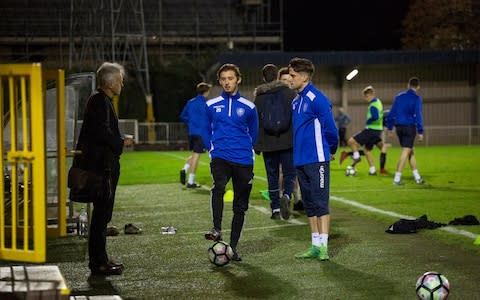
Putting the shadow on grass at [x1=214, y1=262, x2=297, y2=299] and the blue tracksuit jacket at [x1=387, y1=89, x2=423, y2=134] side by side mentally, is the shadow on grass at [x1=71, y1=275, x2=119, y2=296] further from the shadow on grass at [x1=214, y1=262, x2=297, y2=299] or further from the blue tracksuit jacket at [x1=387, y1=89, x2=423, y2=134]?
the blue tracksuit jacket at [x1=387, y1=89, x2=423, y2=134]

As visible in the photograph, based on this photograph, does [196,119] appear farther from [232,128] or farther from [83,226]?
[232,128]

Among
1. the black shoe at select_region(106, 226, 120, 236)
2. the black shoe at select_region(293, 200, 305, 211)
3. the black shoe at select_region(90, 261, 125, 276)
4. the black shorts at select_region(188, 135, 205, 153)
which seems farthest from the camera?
the black shorts at select_region(188, 135, 205, 153)

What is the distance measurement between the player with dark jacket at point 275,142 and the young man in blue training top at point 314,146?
292cm

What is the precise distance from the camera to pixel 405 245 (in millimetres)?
9523

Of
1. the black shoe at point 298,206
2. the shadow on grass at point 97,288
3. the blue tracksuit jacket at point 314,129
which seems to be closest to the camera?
the shadow on grass at point 97,288

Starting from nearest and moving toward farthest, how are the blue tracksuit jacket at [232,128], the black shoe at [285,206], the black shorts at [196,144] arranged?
1. the blue tracksuit jacket at [232,128]
2. the black shoe at [285,206]
3. the black shorts at [196,144]

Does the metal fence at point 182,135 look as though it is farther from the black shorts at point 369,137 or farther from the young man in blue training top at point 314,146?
the young man in blue training top at point 314,146

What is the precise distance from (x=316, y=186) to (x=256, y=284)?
5.27ft

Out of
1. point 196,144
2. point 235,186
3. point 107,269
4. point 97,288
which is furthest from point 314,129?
point 196,144

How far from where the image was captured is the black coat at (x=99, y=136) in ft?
26.2

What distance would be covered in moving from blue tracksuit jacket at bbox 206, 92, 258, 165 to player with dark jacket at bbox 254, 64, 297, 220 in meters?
2.66

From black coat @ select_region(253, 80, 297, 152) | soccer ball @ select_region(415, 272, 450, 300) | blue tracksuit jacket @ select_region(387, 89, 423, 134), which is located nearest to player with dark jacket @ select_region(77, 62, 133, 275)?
soccer ball @ select_region(415, 272, 450, 300)

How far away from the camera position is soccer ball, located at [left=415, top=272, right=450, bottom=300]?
6.49 m

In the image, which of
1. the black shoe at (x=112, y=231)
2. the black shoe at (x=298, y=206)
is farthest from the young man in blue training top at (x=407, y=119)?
the black shoe at (x=112, y=231)
